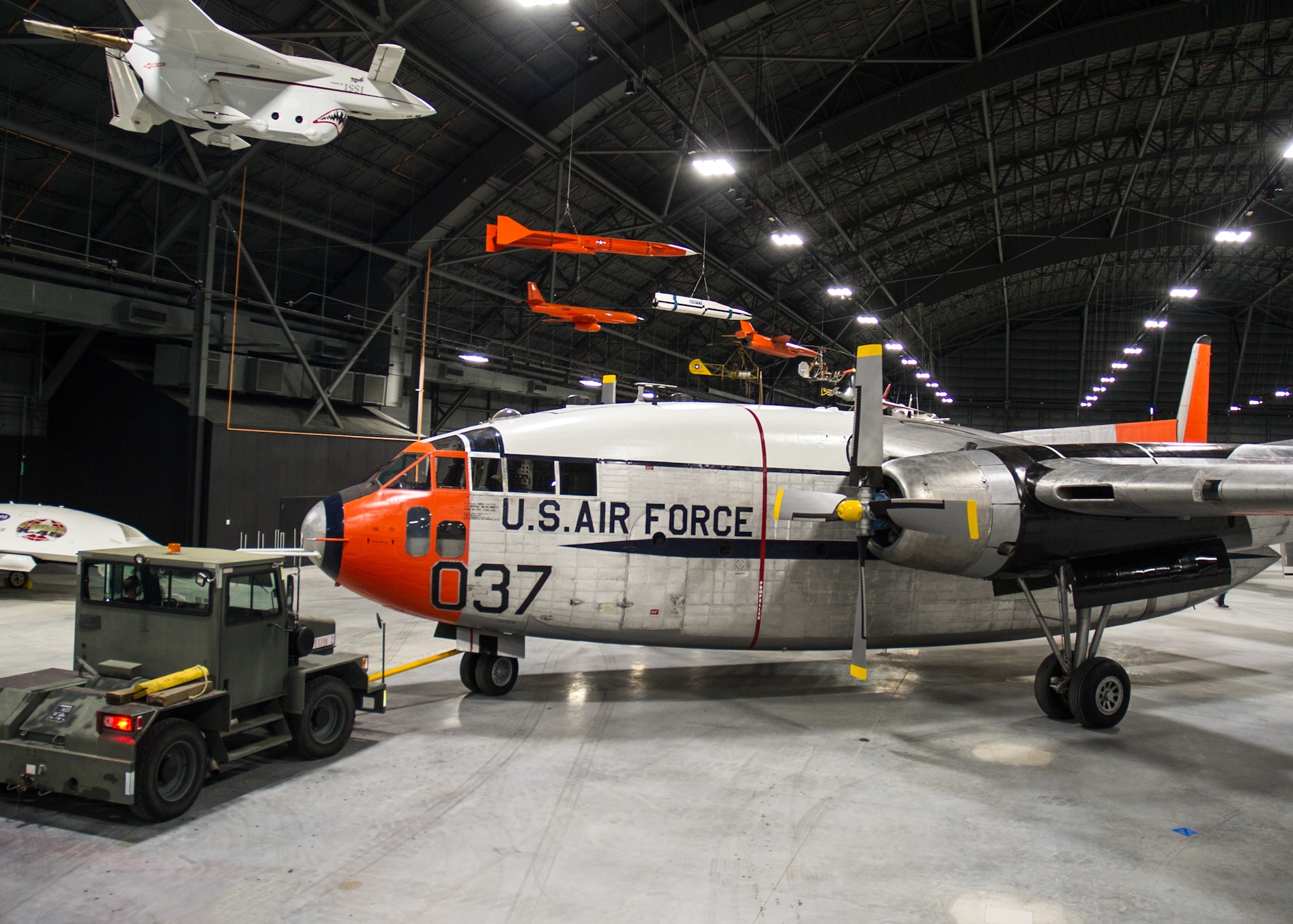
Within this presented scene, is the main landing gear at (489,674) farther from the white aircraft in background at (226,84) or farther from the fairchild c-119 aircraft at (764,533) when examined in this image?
the white aircraft in background at (226,84)

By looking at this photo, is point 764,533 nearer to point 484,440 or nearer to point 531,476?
point 531,476

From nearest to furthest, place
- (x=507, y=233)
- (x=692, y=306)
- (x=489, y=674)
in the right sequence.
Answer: (x=489, y=674), (x=507, y=233), (x=692, y=306)

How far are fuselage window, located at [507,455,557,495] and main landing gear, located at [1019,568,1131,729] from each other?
6.66 metres

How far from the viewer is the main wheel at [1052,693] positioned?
1061cm

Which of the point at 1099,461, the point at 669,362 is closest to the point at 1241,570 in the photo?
the point at 1099,461

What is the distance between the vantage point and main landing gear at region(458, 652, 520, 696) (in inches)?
431

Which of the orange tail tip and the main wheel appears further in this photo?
the orange tail tip

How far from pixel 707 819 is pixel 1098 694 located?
6.32 m

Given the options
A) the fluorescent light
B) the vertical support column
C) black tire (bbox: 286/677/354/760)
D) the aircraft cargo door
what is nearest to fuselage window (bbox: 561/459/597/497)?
the aircraft cargo door

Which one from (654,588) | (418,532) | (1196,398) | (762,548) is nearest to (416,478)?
(418,532)

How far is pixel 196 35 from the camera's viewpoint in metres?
12.1

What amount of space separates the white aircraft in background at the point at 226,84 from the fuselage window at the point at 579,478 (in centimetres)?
763

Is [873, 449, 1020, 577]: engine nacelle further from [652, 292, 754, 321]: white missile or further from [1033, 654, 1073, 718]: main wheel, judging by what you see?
[652, 292, 754, 321]: white missile

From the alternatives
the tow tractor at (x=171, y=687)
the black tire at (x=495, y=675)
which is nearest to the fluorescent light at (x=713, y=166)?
the black tire at (x=495, y=675)
